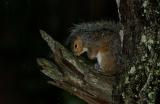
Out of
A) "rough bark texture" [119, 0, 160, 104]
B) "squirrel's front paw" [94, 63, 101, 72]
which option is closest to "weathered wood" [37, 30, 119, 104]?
"squirrel's front paw" [94, 63, 101, 72]

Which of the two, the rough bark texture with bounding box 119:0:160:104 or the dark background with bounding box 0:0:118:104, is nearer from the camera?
the rough bark texture with bounding box 119:0:160:104

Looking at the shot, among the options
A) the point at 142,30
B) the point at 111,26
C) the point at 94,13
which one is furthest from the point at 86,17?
the point at 142,30

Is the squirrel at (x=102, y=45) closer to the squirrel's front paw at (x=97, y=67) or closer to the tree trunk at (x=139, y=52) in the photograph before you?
the squirrel's front paw at (x=97, y=67)

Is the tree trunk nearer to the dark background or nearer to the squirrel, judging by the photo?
the squirrel

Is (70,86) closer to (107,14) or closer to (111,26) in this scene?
(111,26)

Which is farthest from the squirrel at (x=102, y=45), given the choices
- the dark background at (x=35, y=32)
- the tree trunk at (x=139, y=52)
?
the dark background at (x=35, y=32)

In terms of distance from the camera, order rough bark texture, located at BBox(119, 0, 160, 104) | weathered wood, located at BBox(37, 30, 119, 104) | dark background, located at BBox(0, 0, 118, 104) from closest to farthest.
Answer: rough bark texture, located at BBox(119, 0, 160, 104) → weathered wood, located at BBox(37, 30, 119, 104) → dark background, located at BBox(0, 0, 118, 104)

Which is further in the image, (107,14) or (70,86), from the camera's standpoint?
(107,14)
